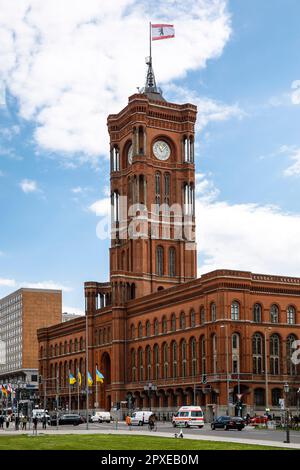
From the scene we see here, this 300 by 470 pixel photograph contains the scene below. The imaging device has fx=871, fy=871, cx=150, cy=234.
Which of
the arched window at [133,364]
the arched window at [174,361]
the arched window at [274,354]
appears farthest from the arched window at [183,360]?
the arched window at [133,364]

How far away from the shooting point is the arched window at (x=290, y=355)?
118m

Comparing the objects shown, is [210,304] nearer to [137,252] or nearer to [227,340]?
[227,340]

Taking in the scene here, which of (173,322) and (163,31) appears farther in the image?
(163,31)

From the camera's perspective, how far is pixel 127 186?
161 meters

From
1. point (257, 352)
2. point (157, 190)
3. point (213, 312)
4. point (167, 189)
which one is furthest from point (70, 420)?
point (167, 189)

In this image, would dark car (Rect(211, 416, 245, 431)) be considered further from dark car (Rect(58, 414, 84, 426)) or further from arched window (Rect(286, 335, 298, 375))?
arched window (Rect(286, 335, 298, 375))

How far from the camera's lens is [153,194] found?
156875 millimetres

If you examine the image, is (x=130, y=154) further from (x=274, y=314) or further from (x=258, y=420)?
(x=258, y=420)

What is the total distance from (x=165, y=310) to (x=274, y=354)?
2121 centimetres

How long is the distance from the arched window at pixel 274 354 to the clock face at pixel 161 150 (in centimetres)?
5127

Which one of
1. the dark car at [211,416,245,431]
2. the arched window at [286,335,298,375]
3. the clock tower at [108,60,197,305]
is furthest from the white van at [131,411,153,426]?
the clock tower at [108,60,197,305]

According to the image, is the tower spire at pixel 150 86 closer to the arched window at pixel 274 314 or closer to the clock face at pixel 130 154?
the clock face at pixel 130 154

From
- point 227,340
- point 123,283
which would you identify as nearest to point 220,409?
point 227,340
